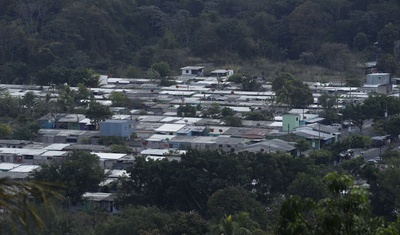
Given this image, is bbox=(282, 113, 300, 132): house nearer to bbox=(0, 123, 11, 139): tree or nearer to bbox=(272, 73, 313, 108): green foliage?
bbox=(272, 73, 313, 108): green foliage

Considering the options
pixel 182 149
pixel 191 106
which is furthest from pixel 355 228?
pixel 191 106

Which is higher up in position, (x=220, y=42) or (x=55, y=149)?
(x=220, y=42)

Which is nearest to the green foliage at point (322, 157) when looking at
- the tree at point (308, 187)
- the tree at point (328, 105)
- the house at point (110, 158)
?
the house at point (110, 158)

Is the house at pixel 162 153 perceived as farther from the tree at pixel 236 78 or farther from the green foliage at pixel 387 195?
the tree at pixel 236 78

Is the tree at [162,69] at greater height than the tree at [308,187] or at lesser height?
greater

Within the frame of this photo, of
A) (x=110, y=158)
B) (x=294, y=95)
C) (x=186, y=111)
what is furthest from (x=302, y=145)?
(x=294, y=95)

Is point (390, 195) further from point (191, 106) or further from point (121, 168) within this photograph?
point (191, 106)
